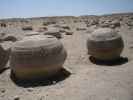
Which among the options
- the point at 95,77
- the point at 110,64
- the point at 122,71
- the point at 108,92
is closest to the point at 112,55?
the point at 110,64

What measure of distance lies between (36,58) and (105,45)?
3.40 meters

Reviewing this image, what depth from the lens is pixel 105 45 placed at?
8.99 meters

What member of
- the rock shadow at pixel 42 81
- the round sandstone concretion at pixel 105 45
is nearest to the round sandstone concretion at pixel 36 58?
the rock shadow at pixel 42 81

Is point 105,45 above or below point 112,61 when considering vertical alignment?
above

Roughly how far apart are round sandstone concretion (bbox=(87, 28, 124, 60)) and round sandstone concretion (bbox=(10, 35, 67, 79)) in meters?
2.42

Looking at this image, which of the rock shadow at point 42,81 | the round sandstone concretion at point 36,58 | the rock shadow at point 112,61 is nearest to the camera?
the rock shadow at point 42,81

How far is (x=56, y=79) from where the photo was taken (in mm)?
7016

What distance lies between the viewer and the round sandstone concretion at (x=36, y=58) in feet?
22.4

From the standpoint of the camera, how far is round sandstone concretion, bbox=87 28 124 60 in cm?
898

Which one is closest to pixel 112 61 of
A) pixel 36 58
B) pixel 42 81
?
pixel 42 81

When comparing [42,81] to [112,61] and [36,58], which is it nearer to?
[36,58]

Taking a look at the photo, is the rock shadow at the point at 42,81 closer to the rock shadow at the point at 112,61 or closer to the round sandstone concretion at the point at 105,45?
the rock shadow at the point at 112,61

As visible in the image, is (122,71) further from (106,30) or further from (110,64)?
(106,30)

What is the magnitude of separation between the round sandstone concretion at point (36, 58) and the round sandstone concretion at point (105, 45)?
2419 millimetres
